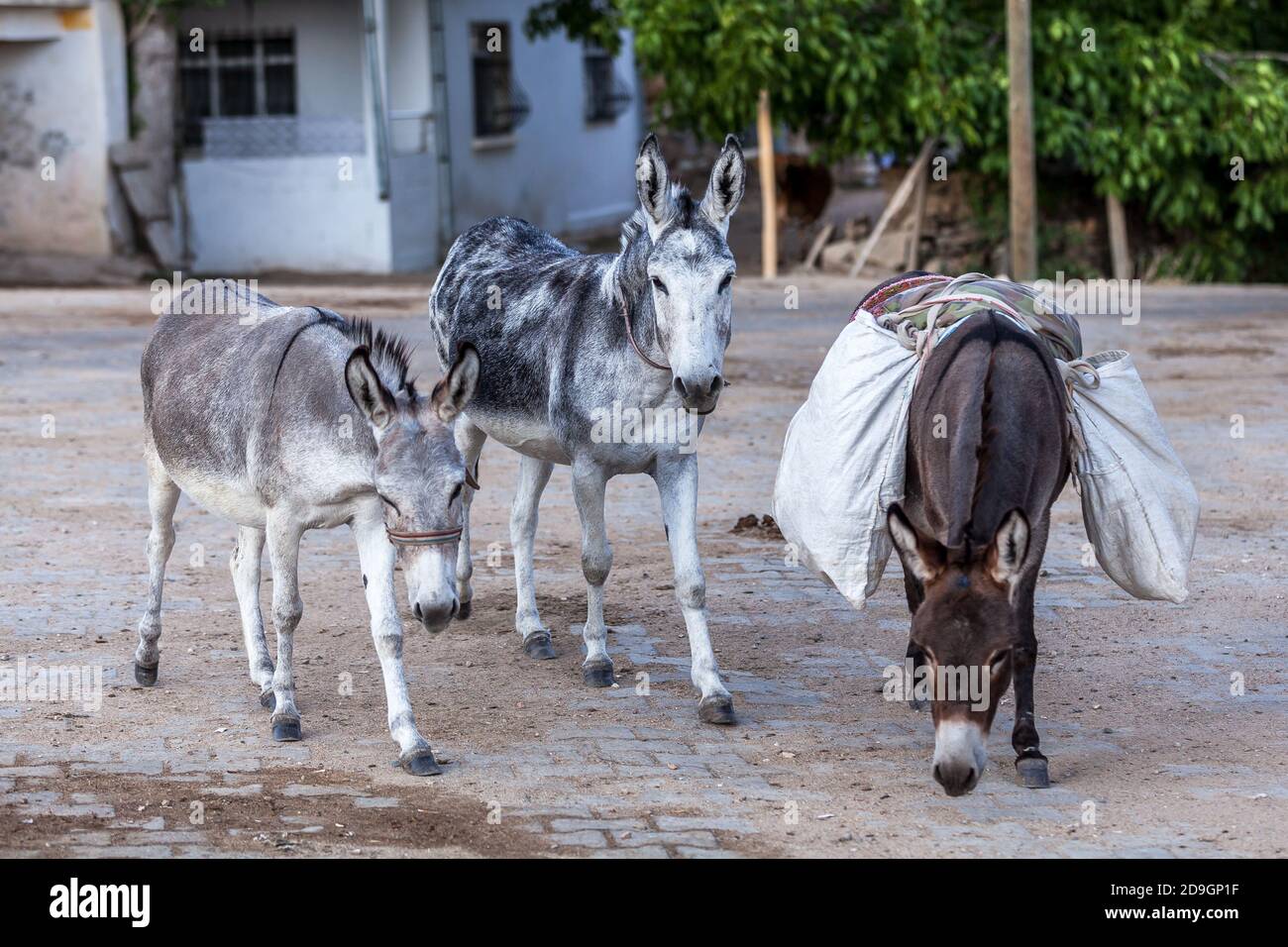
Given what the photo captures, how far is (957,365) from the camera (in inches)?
222

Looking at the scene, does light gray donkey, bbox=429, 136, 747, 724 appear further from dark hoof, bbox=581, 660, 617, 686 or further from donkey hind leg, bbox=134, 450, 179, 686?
donkey hind leg, bbox=134, 450, 179, 686

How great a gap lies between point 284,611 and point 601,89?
24.6 m

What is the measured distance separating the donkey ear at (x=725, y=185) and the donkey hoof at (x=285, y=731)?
7.63ft

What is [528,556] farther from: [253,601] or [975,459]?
[975,459]

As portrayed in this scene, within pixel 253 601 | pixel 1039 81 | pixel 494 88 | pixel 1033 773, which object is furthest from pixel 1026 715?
pixel 494 88

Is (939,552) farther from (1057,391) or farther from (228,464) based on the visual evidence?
(228,464)

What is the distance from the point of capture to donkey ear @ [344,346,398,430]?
518 centimetres

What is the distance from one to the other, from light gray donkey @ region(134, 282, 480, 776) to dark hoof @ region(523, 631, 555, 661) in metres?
1.12

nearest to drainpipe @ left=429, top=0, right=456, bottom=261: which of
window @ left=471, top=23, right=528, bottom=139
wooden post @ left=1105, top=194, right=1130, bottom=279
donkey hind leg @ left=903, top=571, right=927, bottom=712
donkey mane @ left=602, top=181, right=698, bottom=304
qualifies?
window @ left=471, top=23, right=528, bottom=139

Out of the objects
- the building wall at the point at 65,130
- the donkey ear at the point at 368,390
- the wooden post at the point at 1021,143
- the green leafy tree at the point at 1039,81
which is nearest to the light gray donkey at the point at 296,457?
the donkey ear at the point at 368,390

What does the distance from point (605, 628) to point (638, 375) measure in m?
1.44

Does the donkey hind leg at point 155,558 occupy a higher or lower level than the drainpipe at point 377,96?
lower

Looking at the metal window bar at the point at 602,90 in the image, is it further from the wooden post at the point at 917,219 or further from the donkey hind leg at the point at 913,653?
the donkey hind leg at the point at 913,653

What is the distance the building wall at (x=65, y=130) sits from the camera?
71.8 feet
